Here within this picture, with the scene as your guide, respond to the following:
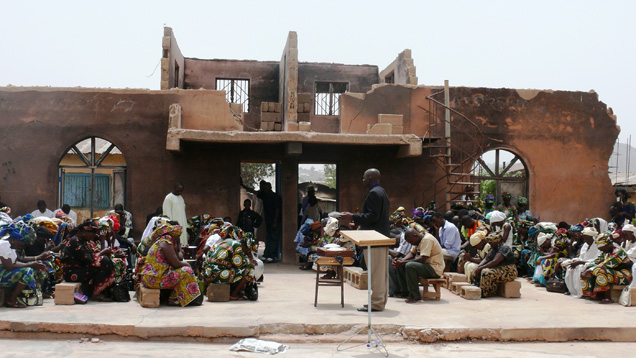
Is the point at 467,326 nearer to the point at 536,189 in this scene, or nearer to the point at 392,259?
the point at 392,259

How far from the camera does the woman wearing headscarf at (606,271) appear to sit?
889 cm

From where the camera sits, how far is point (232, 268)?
8.83m

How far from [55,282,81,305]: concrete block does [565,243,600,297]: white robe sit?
709 centimetres

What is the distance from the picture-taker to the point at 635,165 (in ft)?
279

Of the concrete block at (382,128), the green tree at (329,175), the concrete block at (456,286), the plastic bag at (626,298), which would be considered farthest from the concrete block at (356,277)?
the green tree at (329,175)

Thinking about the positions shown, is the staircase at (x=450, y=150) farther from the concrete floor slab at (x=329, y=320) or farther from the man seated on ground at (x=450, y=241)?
the concrete floor slab at (x=329, y=320)

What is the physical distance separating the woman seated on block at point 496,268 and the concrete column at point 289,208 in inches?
223

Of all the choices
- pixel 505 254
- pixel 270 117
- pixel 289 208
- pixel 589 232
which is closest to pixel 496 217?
pixel 505 254

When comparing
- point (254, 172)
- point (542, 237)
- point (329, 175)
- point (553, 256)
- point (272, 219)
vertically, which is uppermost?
point (329, 175)

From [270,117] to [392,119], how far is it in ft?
17.5

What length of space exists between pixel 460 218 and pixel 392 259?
3665 mm

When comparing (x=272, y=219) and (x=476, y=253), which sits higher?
(x=272, y=219)

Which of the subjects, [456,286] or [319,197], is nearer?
[456,286]

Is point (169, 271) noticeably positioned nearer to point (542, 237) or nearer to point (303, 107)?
point (542, 237)
